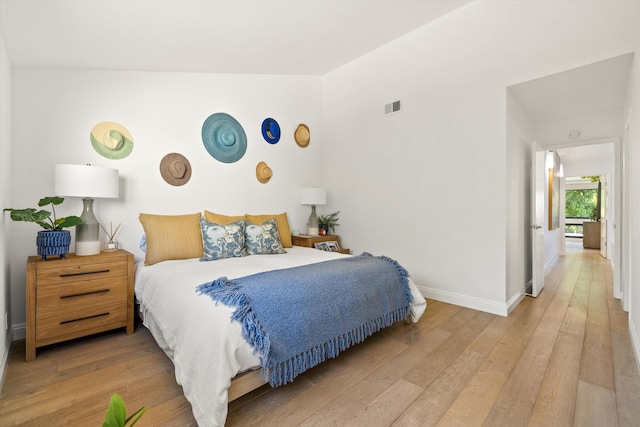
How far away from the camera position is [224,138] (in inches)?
142

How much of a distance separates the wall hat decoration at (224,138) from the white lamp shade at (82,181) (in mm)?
1216

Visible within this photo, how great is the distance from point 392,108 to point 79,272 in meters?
3.58

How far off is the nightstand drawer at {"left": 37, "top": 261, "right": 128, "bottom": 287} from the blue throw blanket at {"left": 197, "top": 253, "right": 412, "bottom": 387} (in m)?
1.15

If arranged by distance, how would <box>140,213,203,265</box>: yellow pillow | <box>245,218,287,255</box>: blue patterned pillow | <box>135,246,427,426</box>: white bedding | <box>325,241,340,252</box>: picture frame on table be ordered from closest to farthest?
<box>135,246,427,426</box>: white bedding, <box>140,213,203,265</box>: yellow pillow, <box>245,218,287,255</box>: blue patterned pillow, <box>325,241,340,252</box>: picture frame on table

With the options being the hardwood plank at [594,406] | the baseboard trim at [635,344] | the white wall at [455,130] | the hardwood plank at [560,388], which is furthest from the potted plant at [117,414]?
the white wall at [455,130]

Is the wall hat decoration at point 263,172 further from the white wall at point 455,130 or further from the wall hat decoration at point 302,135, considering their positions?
the white wall at point 455,130

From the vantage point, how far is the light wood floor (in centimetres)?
155

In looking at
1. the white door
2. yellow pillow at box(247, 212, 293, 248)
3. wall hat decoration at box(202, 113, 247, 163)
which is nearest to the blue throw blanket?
yellow pillow at box(247, 212, 293, 248)

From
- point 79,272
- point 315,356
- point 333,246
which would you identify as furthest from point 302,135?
point 315,356

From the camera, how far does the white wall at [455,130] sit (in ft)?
8.57

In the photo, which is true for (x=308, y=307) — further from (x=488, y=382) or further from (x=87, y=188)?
(x=87, y=188)

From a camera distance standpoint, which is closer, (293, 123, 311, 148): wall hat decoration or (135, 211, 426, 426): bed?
(135, 211, 426, 426): bed

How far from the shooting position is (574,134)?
12.6 feet

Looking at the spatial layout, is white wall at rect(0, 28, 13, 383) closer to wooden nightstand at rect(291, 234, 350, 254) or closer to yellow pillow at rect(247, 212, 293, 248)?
yellow pillow at rect(247, 212, 293, 248)
